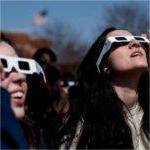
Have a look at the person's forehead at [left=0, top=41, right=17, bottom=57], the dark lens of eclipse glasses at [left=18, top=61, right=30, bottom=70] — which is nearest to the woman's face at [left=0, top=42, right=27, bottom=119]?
the dark lens of eclipse glasses at [left=18, top=61, right=30, bottom=70]

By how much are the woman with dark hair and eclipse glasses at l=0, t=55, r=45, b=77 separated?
701mm

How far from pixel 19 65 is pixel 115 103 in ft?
3.57

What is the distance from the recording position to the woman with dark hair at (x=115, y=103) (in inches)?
124

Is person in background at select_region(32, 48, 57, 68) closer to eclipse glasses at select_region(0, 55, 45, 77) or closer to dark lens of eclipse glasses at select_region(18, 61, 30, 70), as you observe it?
eclipse glasses at select_region(0, 55, 45, 77)

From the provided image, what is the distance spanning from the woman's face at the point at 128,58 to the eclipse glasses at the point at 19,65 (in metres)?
0.69

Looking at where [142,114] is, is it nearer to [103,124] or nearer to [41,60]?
[103,124]

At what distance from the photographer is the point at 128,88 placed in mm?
3229

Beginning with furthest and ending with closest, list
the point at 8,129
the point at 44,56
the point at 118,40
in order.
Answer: the point at 44,56, the point at 118,40, the point at 8,129

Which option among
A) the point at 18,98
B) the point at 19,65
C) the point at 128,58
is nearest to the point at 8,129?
the point at 18,98

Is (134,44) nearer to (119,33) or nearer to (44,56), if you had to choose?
(119,33)

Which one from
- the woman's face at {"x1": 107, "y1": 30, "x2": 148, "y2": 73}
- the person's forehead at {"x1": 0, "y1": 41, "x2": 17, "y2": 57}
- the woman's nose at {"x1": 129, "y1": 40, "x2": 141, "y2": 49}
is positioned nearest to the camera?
the person's forehead at {"x1": 0, "y1": 41, "x2": 17, "y2": 57}

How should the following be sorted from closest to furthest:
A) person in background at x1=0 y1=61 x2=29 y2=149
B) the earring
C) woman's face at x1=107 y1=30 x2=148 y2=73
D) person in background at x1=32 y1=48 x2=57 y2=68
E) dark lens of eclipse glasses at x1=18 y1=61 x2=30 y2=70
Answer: person in background at x1=0 y1=61 x2=29 y2=149 < dark lens of eclipse glasses at x1=18 y1=61 x2=30 y2=70 < woman's face at x1=107 y1=30 x2=148 y2=73 < the earring < person in background at x1=32 y1=48 x2=57 y2=68

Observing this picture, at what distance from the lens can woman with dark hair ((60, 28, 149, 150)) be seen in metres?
3.16

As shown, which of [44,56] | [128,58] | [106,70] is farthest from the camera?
[44,56]
